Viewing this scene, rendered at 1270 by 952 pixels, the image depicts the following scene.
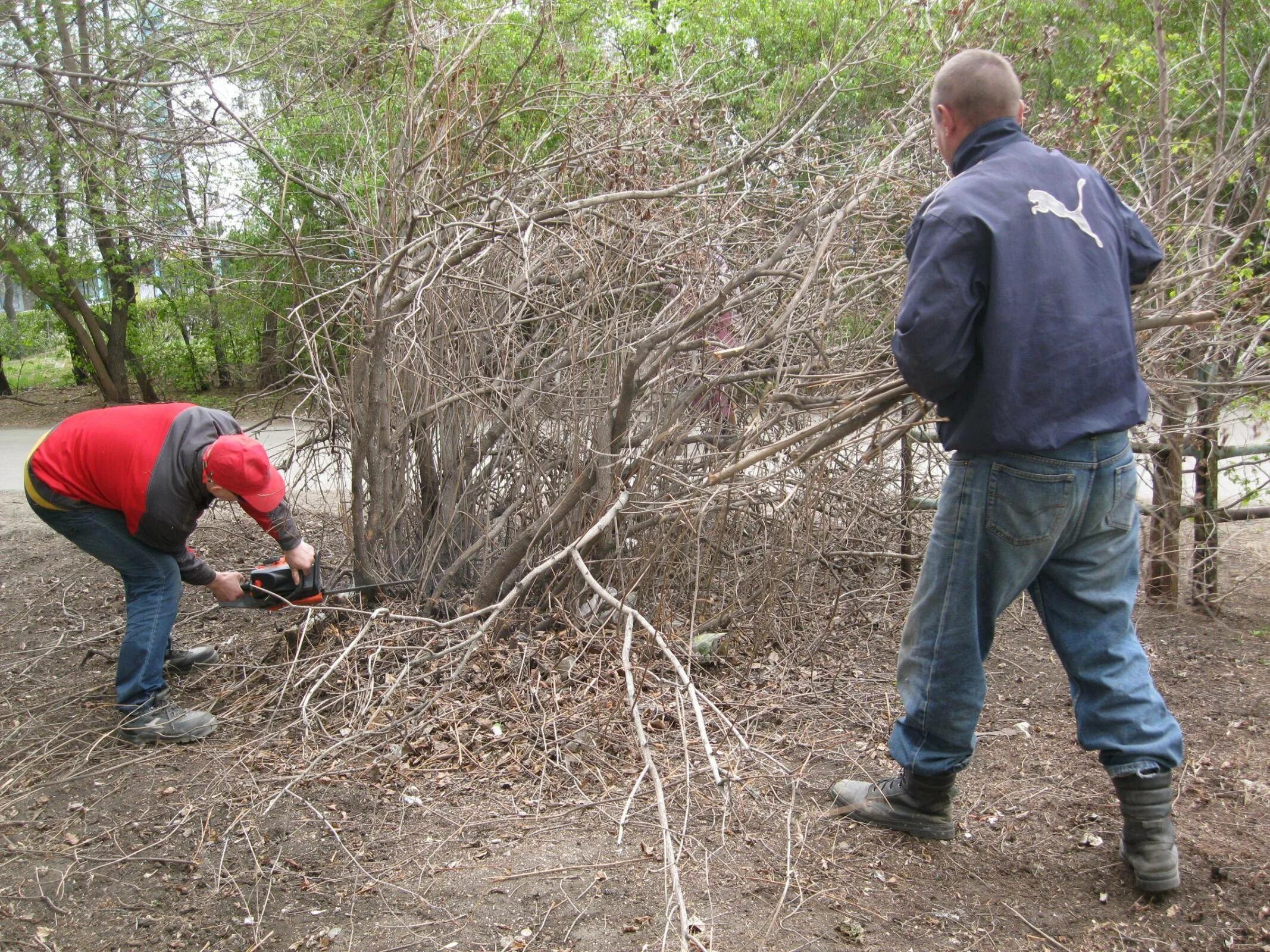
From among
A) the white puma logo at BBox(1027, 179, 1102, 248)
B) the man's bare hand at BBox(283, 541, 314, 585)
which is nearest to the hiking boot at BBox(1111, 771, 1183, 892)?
the white puma logo at BBox(1027, 179, 1102, 248)

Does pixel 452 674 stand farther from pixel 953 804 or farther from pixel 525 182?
pixel 525 182

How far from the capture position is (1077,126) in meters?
4.48

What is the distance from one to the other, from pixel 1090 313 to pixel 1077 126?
240 cm

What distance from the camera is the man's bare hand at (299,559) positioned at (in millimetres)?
3992

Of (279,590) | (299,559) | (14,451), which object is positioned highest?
(299,559)

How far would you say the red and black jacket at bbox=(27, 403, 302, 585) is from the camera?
3.79 meters

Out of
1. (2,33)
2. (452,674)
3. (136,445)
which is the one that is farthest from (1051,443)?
(2,33)

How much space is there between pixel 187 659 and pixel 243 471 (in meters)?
1.23

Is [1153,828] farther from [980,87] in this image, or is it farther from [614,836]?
[980,87]

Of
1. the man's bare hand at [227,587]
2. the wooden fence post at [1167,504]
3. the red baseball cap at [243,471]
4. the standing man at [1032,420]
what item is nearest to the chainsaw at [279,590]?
the man's bare hand at [227,587]

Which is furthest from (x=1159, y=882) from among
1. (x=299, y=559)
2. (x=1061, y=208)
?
(x=299, y=559)

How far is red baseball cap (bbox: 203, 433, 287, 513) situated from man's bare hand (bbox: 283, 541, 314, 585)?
0.24 m

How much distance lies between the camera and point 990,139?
2.69 metres

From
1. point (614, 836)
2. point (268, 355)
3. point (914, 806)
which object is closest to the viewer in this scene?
point (914, 806)
